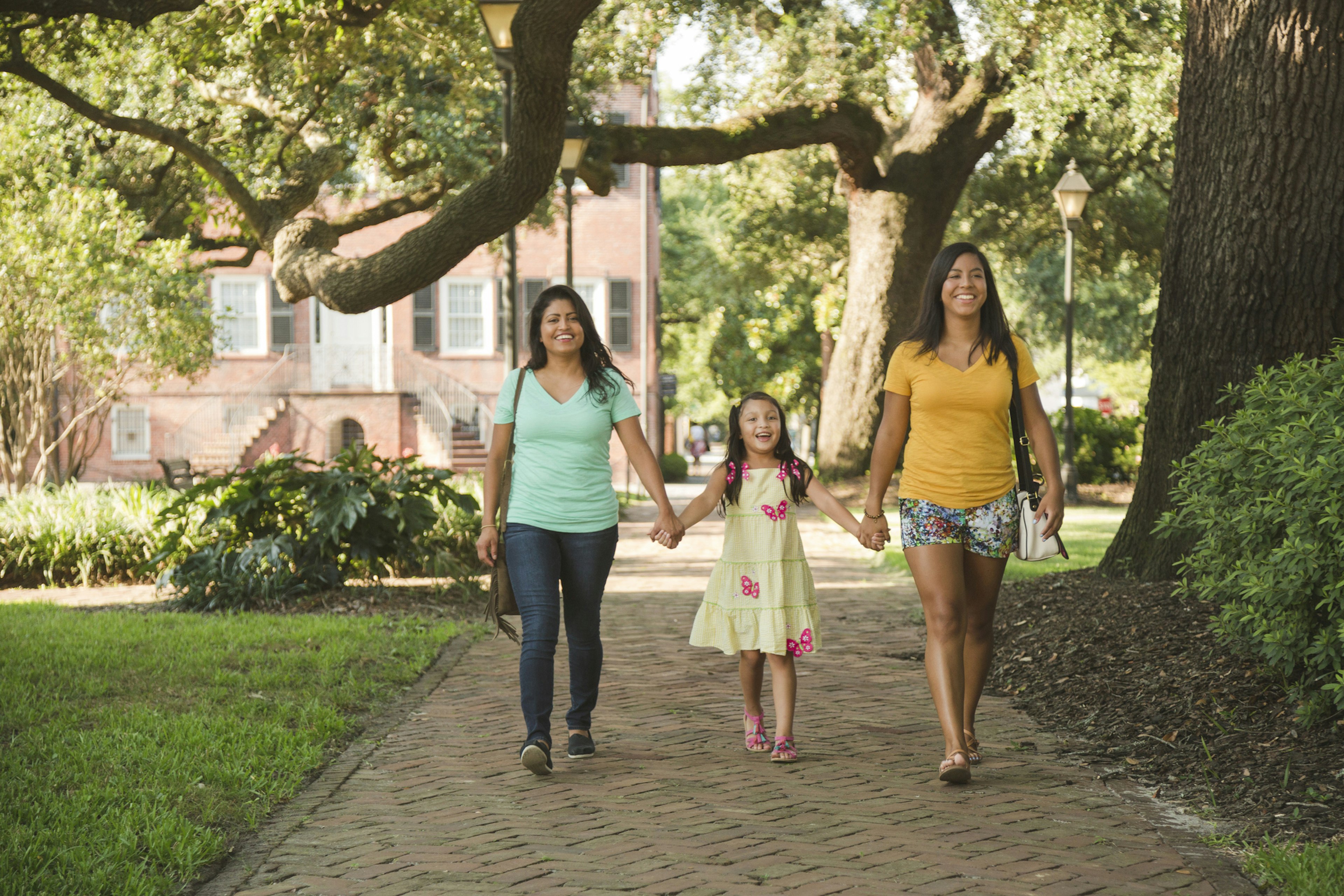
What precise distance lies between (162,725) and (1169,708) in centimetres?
436

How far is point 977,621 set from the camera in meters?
5.13

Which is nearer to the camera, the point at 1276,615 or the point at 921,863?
the point at 921,863

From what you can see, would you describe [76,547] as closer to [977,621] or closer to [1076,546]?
[977,621]

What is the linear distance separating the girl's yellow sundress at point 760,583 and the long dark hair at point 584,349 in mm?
706

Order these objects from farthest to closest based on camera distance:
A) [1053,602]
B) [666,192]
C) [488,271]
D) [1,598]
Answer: [666,192] → [488,271] → [1,598] → [1053,602]

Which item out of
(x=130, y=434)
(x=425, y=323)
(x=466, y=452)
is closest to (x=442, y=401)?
(x=466, y=452)

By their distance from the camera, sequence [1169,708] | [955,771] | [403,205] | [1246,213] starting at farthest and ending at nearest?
1. [403,205]
2. [1246,213]
3. [1169,708]
4. [955,771]

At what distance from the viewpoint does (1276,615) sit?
16.4ft

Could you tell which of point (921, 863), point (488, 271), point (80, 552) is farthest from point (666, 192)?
point (921, 863)

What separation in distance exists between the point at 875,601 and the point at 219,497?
5698 millimetres

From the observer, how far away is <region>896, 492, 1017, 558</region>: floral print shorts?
16.1 feet

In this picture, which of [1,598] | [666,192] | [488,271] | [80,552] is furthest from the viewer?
[666,192]

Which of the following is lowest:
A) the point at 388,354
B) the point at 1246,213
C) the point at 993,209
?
the point at 388,354

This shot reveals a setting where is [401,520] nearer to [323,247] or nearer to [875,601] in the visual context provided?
[323,247]
